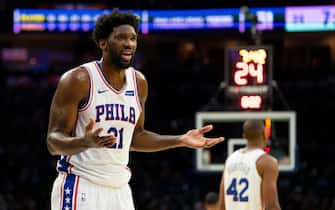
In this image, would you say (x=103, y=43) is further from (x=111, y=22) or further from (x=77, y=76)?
(x=77, y=76)

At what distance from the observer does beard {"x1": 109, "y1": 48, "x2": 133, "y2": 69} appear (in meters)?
4.25

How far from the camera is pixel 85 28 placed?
54.1 feet

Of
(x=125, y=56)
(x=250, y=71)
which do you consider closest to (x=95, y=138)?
(x=125, y=56)

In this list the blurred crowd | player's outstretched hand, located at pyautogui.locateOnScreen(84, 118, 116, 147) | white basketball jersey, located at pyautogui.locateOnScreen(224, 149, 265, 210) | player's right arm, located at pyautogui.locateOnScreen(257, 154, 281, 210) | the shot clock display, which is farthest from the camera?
the blurred crowd

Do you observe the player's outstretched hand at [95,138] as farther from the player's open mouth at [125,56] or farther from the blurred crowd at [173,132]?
the blurred crowd at [173,132]

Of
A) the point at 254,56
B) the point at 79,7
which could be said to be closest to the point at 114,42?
the point at 254,56

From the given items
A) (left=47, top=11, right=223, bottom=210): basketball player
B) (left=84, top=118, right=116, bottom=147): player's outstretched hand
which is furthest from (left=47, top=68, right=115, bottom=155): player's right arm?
(left=84, top=118, right=116, bottom=147): player's outstretched hand

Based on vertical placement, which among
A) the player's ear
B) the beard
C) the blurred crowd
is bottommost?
the blurred crowd

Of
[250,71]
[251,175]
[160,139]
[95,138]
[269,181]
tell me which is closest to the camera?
[95,138]

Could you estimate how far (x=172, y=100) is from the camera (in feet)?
60.4

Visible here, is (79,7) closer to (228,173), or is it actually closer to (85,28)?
(85,28)

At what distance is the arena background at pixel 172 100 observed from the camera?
16109mm

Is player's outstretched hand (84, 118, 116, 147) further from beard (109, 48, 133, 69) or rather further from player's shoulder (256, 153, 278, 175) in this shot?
player's shoulder (256, 153, 278, 175)

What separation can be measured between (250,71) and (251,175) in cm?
341
